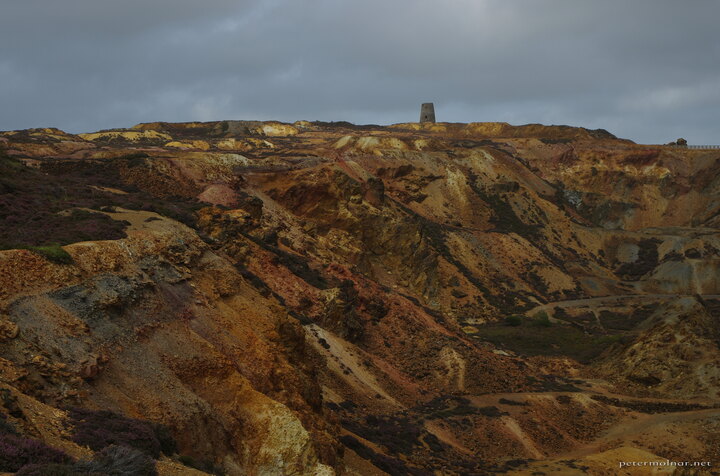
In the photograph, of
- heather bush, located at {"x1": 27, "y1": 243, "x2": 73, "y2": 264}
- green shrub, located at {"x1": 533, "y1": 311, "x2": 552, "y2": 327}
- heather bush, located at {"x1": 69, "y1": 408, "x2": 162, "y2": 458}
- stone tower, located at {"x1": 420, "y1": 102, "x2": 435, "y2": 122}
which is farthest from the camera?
stone tower, located at {"x1": 420, "y1": 102, "x2": 435, "y2": 122}

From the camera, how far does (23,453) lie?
27.8 ft

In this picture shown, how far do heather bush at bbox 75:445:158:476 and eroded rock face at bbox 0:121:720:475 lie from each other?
3.49ft

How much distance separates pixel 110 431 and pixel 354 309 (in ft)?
94.3

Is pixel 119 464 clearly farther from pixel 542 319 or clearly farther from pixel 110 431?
pixel 542 319

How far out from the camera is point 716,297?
234 ft

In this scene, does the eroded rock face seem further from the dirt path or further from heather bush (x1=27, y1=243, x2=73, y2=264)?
the dirt path

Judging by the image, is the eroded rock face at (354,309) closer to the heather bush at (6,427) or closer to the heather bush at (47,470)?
the heather bush at (6,427)

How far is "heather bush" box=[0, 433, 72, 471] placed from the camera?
8.22 metres

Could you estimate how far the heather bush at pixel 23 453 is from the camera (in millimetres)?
8219

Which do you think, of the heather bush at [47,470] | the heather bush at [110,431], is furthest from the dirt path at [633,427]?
the heather bush at [47,470]

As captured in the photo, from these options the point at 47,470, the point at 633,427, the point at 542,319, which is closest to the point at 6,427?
the point at 47,470

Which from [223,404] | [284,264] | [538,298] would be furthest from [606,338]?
[223,404]

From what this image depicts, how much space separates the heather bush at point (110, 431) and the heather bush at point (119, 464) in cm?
100

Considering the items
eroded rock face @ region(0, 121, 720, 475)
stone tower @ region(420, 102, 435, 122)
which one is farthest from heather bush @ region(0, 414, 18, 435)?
stone tower @ region(420, 102, 435, 122)
